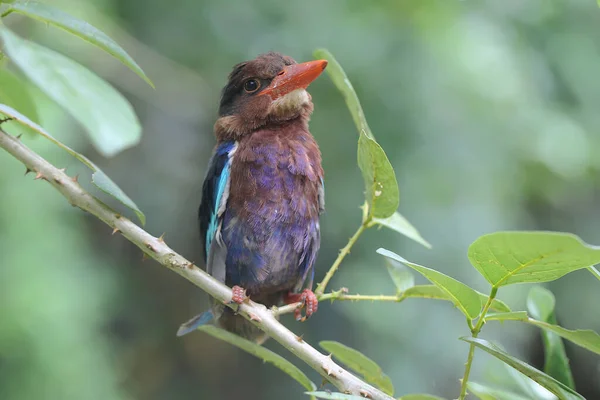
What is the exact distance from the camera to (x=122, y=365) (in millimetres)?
3574

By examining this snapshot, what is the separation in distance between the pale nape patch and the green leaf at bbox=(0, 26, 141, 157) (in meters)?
0.86

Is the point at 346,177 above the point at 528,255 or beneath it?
above

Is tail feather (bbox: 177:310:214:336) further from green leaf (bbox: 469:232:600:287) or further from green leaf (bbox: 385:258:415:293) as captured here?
green leaf (bbox: 469:232:600:287)

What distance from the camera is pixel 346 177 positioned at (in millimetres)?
3027

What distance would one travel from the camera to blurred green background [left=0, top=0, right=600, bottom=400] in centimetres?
301

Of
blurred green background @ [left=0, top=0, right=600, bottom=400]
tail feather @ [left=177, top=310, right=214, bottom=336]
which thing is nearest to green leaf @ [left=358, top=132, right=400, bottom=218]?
tail feather @ [left=177, top=310, right=214, bottom=336]

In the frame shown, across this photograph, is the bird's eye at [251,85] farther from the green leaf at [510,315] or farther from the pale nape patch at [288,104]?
the green leaf at [510,315]

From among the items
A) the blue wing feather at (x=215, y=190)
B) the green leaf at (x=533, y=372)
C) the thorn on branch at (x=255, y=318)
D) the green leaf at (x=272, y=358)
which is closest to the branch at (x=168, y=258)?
the thorn on branch at (x=255, y=318)

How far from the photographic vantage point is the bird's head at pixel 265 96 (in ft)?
5.76

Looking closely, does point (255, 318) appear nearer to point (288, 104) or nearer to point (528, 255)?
point (528, 255)

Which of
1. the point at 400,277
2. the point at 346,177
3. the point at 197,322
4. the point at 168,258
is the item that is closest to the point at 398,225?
the point at 400,277

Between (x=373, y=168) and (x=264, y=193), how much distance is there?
536 mm

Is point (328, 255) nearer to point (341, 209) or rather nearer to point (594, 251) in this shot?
point (341, 209)

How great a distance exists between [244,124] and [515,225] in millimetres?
2044
